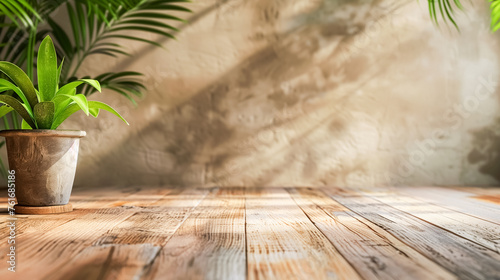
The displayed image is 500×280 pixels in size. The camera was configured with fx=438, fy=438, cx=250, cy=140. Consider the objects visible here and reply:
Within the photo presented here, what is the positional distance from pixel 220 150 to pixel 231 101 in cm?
29

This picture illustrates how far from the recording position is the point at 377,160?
2.54m

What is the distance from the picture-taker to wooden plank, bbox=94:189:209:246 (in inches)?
38.4

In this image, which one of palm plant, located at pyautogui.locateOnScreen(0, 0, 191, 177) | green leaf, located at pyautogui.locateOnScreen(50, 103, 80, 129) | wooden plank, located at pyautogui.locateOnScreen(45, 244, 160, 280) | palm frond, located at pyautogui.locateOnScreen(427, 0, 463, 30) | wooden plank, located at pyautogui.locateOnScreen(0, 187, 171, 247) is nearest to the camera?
wooden plank, located at pyautogui.locateOnScreen(45, 244, 160, 280)

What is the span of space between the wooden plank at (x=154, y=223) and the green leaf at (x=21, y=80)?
49cm

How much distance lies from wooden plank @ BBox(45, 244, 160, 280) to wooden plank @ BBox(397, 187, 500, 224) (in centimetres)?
99

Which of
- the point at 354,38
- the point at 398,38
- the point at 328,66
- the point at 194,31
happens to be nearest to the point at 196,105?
the point at 194,31

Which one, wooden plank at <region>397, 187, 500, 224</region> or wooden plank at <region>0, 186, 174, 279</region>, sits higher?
wooden plank at <region>397, 187, 500, 224</region>

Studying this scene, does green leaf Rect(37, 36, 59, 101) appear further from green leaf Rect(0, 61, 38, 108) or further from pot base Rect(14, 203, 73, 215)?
pot base Rect(14, 203, 73, 215)

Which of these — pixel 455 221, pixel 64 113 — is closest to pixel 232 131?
pixel 64 113

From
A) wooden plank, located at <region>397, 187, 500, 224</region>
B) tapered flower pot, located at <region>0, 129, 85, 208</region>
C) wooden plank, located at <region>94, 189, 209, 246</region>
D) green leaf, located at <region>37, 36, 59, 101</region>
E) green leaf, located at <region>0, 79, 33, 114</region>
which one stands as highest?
green leaf, located at <region>37, 36, 59, 101</region>

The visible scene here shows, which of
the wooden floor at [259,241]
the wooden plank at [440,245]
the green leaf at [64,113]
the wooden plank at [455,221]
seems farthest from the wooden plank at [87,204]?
the wooden plank at [455,221]

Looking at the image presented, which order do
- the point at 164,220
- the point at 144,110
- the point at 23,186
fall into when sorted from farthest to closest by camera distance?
the point at 144,110, the point at 23,186, the point at 164,220

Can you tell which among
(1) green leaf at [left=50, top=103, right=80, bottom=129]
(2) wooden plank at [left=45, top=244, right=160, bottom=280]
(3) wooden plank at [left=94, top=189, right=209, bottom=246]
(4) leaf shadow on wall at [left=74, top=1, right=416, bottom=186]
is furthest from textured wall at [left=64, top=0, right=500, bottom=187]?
(2) wooden plank at [left=45, top=244, right=160, bottom=280]

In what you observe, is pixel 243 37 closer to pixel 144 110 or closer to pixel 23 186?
pixel 144 110
